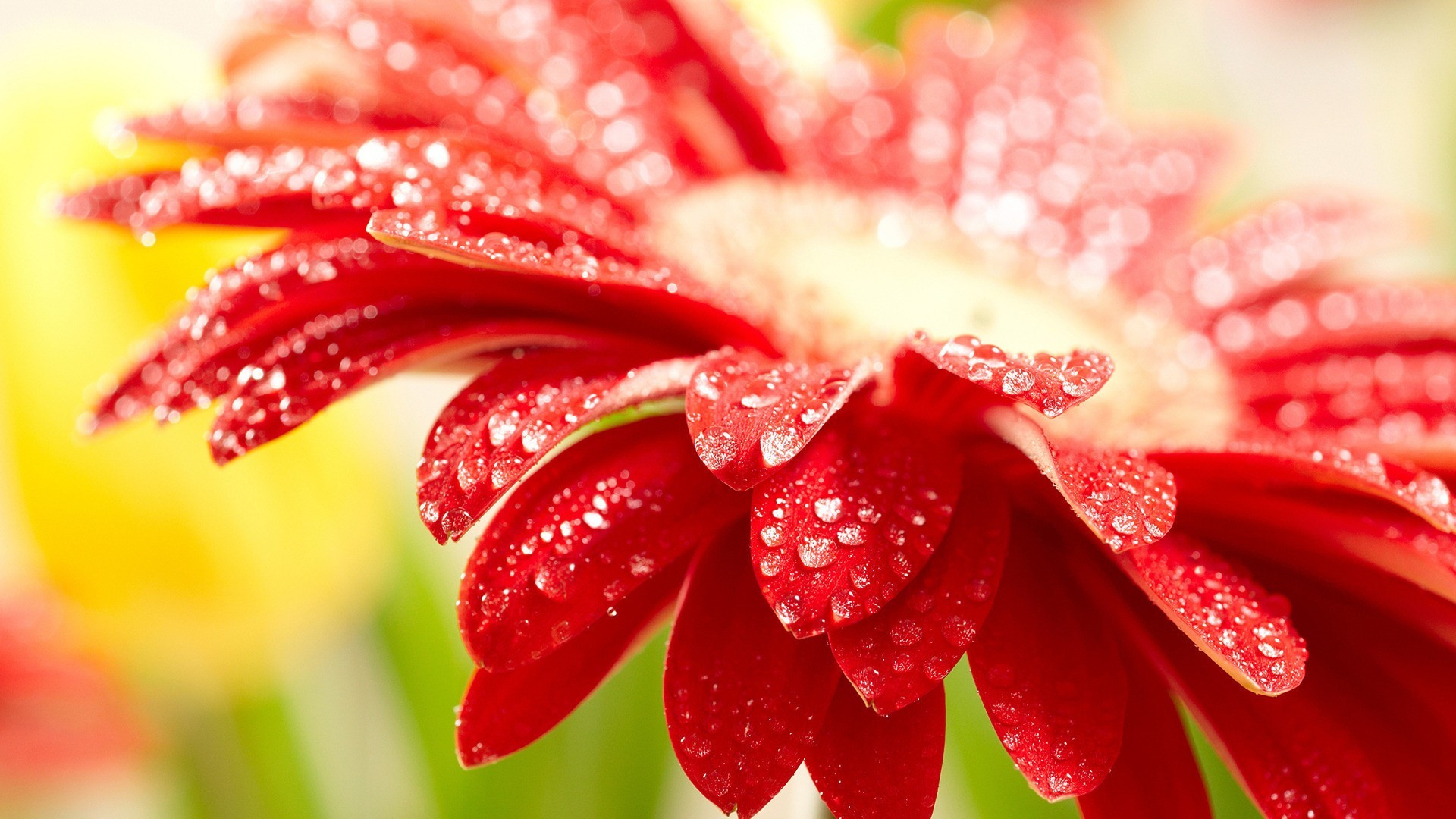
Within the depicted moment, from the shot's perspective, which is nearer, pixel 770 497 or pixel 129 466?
pixel 770 497

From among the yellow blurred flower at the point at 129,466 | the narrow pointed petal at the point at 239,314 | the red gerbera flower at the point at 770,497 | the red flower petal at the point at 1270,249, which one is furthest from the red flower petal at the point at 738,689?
the red flower petal at the point at 1270,249

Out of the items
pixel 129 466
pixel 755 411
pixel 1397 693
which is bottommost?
pixel 1397 693

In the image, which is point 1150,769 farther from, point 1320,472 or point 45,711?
point 45,711

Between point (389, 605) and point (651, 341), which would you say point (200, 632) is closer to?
point (389, 605)

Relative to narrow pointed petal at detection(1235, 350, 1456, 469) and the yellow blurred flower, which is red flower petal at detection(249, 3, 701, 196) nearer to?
the yellow blurred flower

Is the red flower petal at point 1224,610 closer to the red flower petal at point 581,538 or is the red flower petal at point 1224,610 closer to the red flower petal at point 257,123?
the red flower petal at point 581,538

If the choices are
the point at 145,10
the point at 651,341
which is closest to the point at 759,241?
the point at 651,341

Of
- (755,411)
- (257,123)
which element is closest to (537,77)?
(257,123)
